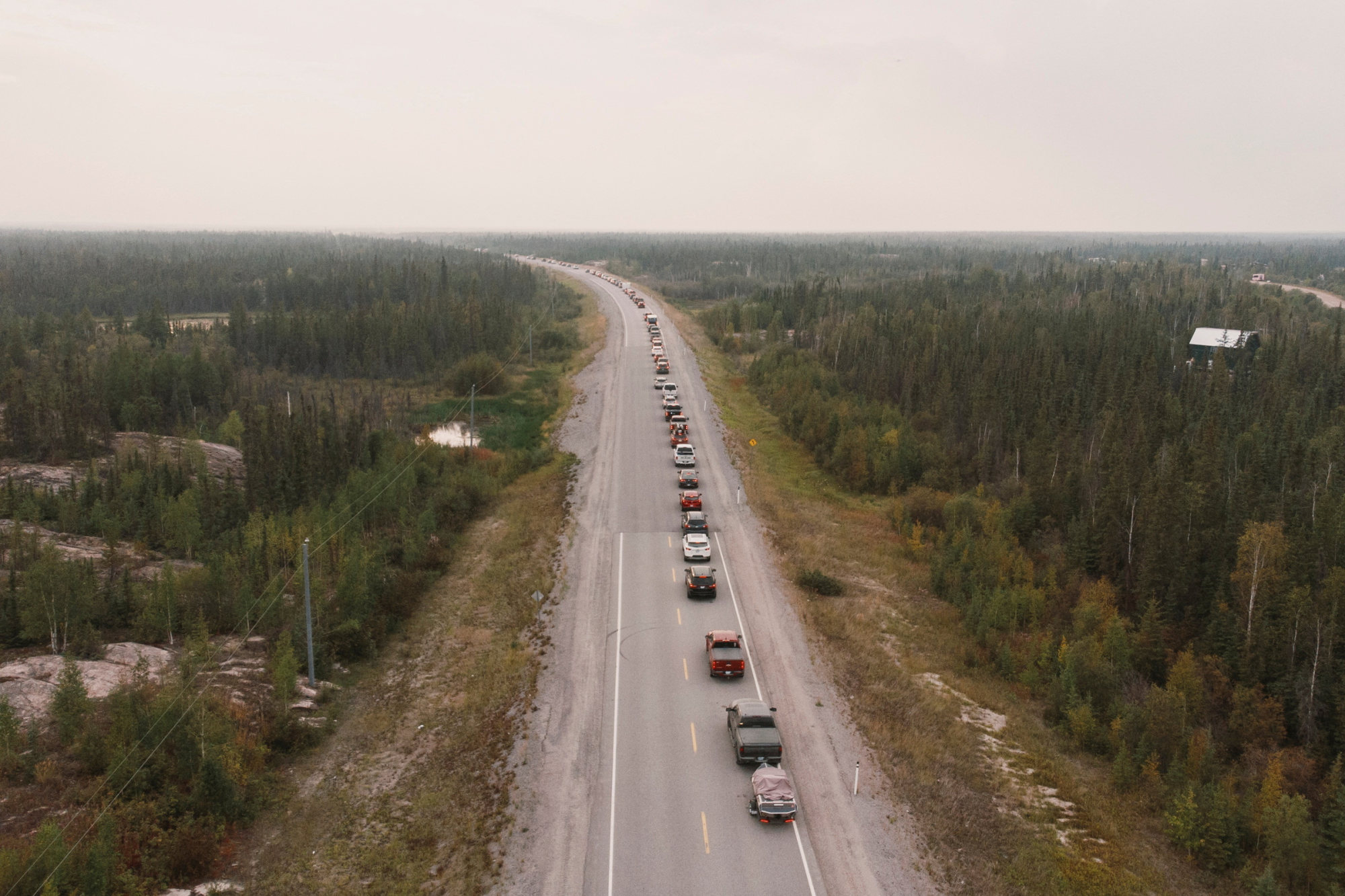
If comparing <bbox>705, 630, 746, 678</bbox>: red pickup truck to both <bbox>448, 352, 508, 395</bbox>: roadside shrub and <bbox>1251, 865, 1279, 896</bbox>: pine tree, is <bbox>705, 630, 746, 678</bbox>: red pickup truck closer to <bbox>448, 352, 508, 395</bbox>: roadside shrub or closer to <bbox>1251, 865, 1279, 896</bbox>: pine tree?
<bbox>1251, 865, 1279, 896</bbox>: pine tree

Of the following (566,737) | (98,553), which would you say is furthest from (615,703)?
(98,553)

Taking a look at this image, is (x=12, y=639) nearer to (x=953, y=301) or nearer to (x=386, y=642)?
(x=386, y=642)

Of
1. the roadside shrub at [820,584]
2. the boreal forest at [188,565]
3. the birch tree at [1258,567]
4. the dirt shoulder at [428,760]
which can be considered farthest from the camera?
the roadside shrub at [820,584]

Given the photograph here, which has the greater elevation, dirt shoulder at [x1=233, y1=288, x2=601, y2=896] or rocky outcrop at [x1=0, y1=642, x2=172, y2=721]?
rocky outcrop at [x1=0, y1=642, x2=172, y2=721]

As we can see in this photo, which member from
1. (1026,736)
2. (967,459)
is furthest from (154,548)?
(967,459)

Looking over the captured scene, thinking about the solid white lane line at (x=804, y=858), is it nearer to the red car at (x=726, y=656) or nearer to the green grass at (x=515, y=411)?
the red car at (x=726, y=656)

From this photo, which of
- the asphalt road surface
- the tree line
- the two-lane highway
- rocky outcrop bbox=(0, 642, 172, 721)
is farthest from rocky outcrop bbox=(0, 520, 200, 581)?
the tree line

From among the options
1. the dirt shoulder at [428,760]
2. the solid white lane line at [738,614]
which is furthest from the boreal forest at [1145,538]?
the dirt shoulder at [428,760]

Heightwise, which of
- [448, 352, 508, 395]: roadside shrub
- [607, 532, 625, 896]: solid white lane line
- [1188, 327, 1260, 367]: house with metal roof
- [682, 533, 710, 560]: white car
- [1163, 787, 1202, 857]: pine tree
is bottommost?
[1163, 787, 1202, 857]: pine tree
